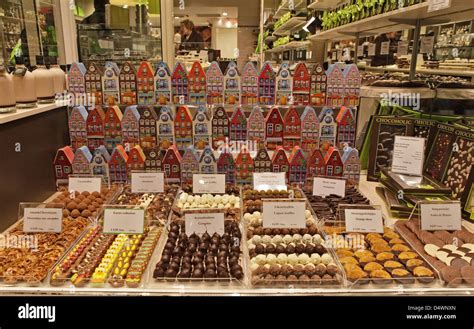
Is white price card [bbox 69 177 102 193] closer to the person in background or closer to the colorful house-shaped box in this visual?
the colorful house-shaped box

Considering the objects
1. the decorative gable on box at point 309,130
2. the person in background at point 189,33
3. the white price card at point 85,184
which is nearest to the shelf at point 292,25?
the person in background at point 189,33

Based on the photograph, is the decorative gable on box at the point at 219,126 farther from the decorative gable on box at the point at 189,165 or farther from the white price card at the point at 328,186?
the white price card at the point at 328,186

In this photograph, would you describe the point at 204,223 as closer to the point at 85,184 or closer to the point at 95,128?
the point at 85,184

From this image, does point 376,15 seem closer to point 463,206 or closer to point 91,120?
point 463,206

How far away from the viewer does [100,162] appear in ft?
7.81

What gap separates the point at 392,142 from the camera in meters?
2.44

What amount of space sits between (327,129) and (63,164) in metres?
1.61

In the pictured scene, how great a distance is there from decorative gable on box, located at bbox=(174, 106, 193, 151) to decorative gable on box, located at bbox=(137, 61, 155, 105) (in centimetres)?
19

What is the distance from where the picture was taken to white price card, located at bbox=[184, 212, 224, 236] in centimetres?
183

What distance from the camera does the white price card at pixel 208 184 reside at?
7.49ft

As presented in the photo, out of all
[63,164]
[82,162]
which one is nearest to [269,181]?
[82,162]

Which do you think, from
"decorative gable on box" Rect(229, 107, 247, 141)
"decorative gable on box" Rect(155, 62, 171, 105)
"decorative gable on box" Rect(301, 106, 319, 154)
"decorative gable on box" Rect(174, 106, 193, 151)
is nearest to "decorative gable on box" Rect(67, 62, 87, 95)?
"decorative gable on box" Rect(155, 62, 171, 105)

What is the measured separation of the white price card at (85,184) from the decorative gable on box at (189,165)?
0.48 m

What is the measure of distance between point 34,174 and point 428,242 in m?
2.04
